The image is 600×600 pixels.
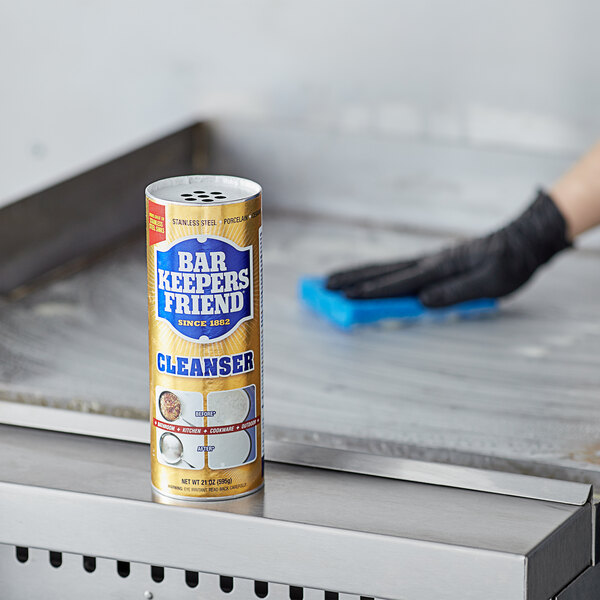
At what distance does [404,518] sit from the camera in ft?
2.42

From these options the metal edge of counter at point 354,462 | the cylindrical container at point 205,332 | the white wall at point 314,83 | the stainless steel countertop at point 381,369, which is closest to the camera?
the cylindrical container at point 205,332

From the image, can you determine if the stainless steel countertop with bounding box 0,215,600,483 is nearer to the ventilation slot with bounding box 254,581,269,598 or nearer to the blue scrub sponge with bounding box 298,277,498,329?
the blue scrub sponge with bounding box 298,277,498,329

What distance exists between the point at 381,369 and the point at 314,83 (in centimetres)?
73

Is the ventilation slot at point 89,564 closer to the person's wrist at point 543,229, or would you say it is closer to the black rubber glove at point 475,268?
the black rubber glove at point 475,268

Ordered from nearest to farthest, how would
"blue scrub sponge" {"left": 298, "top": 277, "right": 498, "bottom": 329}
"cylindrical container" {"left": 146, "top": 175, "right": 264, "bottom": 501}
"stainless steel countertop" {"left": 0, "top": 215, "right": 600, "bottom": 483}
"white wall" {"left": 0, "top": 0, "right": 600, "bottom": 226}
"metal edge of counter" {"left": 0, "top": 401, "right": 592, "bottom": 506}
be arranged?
"cylindrical container" {"left": 146, "top": 175, "right": 264, "bottom": 501}, "metal edge of counter" {"left": 0, "top": 401, "right": 592, "bottom": 506}, "stainless steel countertop" {"left": 0, "top": 215, "right": 600, "bottom": 483}, "blue scrub sponge" {"left": 298, "top": 277, "right": 498, "bottom": 329}, "white wall" {"left": 0, "top": 0, "right": 600, "bottom": 226}

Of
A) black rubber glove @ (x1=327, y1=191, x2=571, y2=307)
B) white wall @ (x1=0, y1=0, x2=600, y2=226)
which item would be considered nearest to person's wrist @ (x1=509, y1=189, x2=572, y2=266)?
black rubber glove @ (x1=327, y1=191, x2=571, y2=307)

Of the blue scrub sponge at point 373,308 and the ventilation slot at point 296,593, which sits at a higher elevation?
the blue scrub sponge at point 373,308

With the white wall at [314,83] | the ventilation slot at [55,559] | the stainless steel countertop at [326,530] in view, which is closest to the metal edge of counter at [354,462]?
the stainless steel countertop at [326,530]

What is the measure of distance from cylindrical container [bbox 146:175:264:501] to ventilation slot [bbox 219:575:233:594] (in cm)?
8

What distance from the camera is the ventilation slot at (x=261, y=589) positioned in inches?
29.7

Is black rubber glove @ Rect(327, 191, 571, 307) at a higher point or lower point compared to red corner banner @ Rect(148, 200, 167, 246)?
lower

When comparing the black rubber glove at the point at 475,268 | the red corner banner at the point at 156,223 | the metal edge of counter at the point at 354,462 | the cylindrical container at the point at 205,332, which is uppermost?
the red corner banner at the point at 156,223

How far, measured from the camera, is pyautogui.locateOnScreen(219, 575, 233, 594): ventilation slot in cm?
77

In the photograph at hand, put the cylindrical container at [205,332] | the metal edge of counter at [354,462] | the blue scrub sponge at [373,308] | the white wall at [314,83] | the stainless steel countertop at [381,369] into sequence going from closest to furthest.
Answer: the cylindrical container at [205,332], the metal edge of counter at [354,462], the stainless steel countertop at [381,369], the blue scrub sponge at [373,308], the white wall at [314,83]
